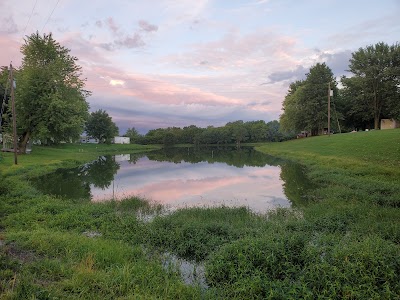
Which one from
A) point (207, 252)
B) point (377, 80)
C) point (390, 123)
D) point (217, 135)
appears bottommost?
point (207, 252)

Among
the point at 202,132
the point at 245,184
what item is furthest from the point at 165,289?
the point at 202,132

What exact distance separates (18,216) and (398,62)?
64.0 meters

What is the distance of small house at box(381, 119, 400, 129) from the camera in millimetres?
55416

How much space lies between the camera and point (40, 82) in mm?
40031

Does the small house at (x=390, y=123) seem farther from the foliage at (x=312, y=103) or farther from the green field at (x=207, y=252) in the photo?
the green field at (x=207, y=252)

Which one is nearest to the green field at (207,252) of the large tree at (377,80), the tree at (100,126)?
the large tree at (377,80)

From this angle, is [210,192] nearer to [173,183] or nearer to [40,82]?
[173,183]

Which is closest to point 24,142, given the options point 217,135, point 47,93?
point 47,93

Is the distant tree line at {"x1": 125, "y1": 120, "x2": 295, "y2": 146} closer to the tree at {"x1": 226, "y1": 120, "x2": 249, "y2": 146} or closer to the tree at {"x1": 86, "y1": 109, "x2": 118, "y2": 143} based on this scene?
the tree at {"x1": 226, "y1": 120, "x2": 249, "y2": 146}

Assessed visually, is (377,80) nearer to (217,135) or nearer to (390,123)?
(390,123)

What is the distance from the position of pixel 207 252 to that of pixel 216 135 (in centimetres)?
14236

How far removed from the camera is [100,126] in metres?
95.4

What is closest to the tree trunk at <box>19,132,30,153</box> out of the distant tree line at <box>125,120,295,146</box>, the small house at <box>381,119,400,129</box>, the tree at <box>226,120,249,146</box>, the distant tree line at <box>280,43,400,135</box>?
the distant tree line at <box>280,43,400,135</box>

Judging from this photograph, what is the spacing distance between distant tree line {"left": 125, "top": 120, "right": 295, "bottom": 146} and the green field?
126 m
